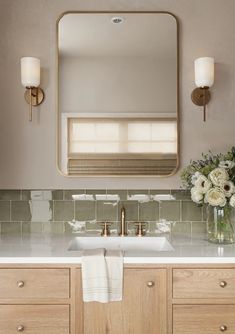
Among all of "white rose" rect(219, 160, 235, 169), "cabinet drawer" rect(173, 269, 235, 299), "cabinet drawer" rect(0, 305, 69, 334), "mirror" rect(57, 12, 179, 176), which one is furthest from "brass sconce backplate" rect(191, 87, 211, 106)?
"cabinet drawer" rect(0, 305, 69, 334)

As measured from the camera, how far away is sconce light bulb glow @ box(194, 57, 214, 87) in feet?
6.95

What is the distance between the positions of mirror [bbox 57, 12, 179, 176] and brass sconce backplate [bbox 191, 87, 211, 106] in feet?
0.40

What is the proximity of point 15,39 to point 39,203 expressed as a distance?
3.40ft

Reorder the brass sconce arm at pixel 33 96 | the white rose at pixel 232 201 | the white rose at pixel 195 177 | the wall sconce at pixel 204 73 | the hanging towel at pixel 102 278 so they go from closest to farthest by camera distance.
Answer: the hanging towel at pixel 102 278 → the white rose at pixel 232 201 → the white rose at pixel 195 177 → the wall sconce at pixel 204 73 → the brass sconce arm at pixel 33 96

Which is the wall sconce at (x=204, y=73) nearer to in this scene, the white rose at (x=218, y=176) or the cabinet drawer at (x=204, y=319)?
the white rose at (x=218, y=176)

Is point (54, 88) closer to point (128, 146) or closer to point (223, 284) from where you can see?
point (128, 146)

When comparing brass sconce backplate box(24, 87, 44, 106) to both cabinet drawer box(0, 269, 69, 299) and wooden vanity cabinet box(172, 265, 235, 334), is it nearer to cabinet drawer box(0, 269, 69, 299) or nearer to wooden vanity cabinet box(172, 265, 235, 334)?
cabinet drawer box(0, 269, 69, 299)

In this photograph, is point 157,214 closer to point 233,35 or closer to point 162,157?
point 162,157

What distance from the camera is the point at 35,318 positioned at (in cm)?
167

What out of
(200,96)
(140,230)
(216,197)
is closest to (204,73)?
(200,96)

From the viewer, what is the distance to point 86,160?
2.25m

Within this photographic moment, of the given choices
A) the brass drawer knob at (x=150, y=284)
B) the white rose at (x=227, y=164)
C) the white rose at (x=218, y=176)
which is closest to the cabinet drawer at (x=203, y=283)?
the brass drawer knob at (x=150, y=284)

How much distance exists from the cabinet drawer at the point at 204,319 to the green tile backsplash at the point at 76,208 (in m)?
0.67

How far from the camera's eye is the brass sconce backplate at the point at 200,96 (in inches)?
87.4
